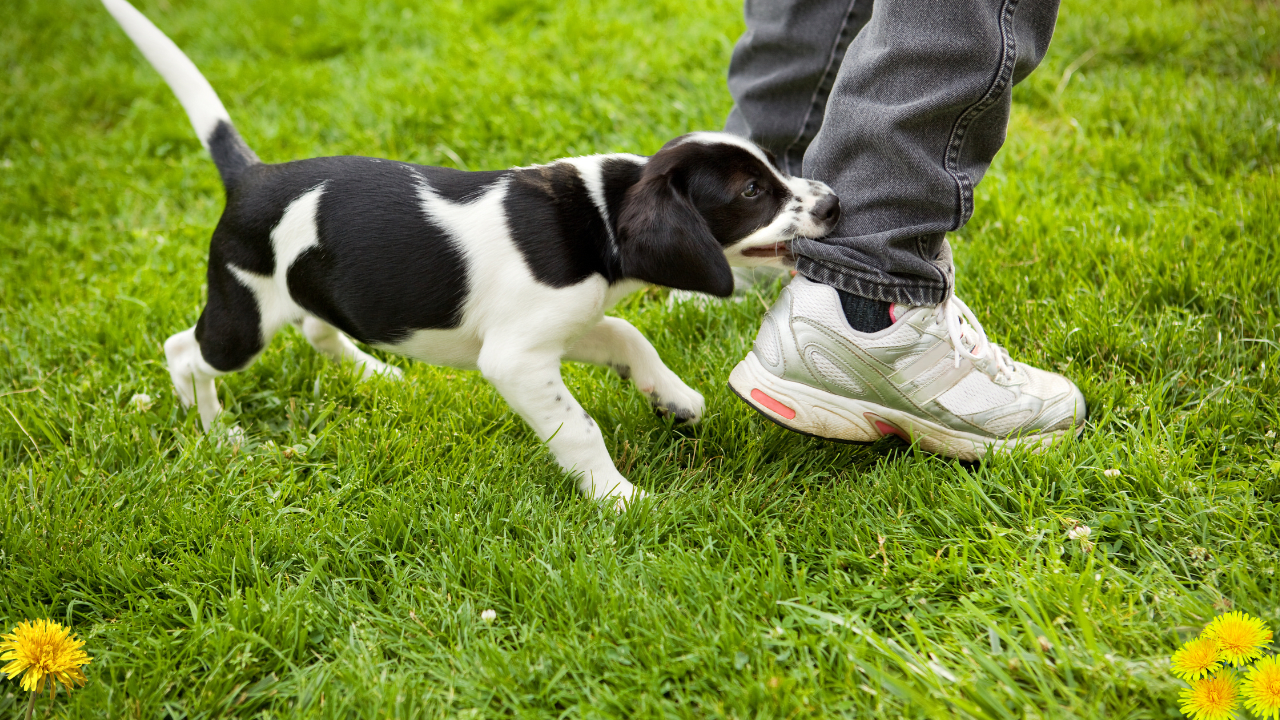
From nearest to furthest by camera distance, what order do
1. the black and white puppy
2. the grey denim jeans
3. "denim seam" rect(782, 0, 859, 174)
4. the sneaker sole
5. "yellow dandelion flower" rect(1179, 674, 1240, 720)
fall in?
"yellow dandelion flower" rect(1179, 674, 1240, 720) < the grey denim jeans < the black and white puppy < the sneaker sole < "denim seam" rect(782, 0, 859, 174)

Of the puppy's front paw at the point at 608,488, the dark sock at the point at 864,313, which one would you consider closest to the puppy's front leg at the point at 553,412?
the puppy's front paw at the point at 608,488

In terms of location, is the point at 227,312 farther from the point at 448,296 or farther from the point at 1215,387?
the point at 1215,387

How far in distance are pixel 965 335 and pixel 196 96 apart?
223cm


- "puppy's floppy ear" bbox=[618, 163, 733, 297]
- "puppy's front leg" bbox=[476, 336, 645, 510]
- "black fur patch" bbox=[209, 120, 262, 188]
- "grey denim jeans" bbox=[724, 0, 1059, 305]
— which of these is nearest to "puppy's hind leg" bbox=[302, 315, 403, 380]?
"black fur patch" bbox=[209, 120, 262, 188]

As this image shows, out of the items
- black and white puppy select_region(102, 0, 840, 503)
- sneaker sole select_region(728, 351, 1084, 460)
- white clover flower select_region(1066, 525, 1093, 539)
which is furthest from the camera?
sneaker sole select_region(728, 351, 1084, 460)

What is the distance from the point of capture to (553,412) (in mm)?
2207

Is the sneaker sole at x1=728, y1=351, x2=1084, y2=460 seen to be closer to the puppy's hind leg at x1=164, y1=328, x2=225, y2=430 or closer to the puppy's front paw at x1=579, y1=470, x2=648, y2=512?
the puppy's front paw at x1=579, y1=470, x2=648, y2=512

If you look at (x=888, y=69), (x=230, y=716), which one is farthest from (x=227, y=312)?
(x=888, y=69)

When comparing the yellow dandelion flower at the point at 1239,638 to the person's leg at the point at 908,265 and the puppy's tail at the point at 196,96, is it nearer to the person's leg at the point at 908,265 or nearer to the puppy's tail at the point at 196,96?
the person's leg at the point at 908,265

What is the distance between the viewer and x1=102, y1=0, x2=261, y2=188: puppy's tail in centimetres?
257

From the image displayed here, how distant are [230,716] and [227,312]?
1.14 meters

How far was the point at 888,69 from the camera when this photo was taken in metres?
2.06

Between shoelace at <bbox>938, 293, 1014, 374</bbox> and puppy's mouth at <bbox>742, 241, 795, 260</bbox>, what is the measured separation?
1.29 ft

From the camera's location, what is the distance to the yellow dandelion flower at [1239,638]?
1474 mm
